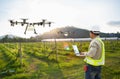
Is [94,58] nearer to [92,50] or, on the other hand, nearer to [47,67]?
[92,50]

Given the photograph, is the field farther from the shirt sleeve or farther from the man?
the shirt sleeve

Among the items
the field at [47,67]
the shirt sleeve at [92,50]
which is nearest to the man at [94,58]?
the shirt sleeve at [92,50]

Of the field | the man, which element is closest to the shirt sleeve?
the man

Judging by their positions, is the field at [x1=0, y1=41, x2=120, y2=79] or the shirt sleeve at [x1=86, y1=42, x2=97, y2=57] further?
the field at [x1=0, y1=41, x2=120, y2=79]

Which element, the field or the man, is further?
the field

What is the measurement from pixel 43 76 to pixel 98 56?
6.61 meters

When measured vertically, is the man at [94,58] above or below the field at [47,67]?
above

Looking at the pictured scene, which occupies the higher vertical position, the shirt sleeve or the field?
the shirt sleeve

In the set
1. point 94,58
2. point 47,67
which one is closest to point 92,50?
point 94,58

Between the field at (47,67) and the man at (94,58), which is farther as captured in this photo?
the field at (47,67)

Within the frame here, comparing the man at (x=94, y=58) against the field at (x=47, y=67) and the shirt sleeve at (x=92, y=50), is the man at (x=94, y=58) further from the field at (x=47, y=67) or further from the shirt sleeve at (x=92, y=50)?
the field at (x=47, y=67)

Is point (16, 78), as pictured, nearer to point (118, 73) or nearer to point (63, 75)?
point (63, 75)

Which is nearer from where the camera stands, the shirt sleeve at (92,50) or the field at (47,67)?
the shirt sleeve at (92,50)

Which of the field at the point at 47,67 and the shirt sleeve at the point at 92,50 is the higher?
the shirt sleeve at the point at 92,50
